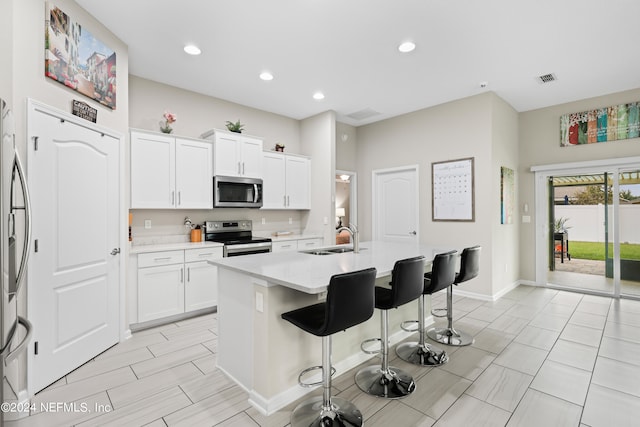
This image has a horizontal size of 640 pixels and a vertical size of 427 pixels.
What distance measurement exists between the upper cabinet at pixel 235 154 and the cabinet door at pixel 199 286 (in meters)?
1.33

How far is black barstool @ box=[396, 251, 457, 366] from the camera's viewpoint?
2547mm

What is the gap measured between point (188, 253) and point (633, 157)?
619cm

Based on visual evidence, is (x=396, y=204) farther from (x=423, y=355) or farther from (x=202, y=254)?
(x=202, y=254)

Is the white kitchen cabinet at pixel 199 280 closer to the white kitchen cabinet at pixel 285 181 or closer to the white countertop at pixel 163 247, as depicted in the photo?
the white countertop at pixel 163 247

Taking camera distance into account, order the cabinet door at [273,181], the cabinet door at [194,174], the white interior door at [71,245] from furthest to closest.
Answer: the cabinet door at [273,181] → the cabinet door at [194,174] → the white interior door at [71,245]

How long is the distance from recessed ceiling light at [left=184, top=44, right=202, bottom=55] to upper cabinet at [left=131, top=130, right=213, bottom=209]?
1.07 metres

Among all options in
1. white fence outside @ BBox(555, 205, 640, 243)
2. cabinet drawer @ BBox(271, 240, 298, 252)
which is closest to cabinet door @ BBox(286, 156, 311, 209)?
cabinet drawer @ BBox(271, 240, 298, 252)

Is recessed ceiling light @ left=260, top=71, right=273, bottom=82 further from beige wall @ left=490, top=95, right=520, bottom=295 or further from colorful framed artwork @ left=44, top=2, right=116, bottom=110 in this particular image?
beige wall @ left=490, top=95, right=520, bottom=295

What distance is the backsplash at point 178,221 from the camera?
12.8 feet

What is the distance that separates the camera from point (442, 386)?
7.51ft

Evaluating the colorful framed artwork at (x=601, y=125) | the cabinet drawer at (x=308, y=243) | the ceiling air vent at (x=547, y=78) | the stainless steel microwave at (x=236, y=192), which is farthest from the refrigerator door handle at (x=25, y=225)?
the colorful framed artwork at (x=601, y=125)

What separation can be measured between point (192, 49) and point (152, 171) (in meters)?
1.49

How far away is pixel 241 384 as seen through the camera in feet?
7.43

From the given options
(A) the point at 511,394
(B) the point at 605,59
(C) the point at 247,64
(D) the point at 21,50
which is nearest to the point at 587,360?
(A) the point at 511,394
